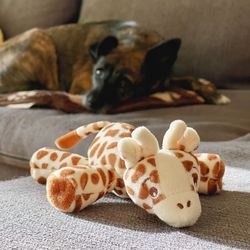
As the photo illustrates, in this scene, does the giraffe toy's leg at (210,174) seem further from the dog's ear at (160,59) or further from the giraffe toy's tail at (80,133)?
the dog's ear at (160,59)

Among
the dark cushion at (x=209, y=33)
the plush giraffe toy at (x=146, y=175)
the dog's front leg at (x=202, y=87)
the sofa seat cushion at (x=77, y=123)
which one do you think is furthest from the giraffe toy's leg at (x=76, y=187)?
the dark cushion at (x=209, y=33)

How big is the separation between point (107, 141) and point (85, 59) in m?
1.57

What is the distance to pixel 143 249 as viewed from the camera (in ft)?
1.90

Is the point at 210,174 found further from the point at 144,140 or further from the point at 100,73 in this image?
the point at 100,73

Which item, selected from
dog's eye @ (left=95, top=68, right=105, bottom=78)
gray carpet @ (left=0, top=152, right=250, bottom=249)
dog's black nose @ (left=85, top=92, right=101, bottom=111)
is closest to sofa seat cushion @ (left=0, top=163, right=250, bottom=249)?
gray carpet @ (left=0, top=152, right=250, bottom=249)

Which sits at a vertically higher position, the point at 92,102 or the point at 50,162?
the point at 50,162

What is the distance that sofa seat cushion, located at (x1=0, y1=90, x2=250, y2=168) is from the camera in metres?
1.41

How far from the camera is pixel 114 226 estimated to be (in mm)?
656

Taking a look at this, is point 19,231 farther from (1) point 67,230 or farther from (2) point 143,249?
(2) point 143,249

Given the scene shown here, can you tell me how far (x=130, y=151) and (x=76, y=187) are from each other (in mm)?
90

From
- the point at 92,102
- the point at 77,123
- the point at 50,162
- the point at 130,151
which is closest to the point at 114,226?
the point at 130,151

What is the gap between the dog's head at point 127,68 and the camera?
1919 mm

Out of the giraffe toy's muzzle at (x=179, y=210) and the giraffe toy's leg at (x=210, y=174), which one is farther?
the giraffe toy's leg at (x=210, y=174)

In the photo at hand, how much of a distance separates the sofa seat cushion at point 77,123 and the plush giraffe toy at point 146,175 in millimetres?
542
